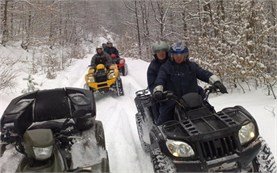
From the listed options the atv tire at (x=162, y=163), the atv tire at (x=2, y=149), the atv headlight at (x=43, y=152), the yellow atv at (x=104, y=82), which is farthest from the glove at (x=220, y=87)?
the yellow atv at (x=104, y=82)

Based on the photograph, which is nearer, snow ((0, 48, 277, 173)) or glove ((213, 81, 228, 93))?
glove ((213, 81, 228, 93))

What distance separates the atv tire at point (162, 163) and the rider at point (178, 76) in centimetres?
80

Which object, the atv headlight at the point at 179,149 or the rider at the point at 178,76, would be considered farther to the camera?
the rider at the point at 178,76

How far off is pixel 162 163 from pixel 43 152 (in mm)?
1204

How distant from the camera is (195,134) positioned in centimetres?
351

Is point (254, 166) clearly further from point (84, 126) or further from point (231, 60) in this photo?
point (231, 60)

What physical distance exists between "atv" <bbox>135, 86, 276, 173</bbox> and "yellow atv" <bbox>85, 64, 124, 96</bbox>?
6214mm

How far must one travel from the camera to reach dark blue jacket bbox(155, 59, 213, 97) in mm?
4848

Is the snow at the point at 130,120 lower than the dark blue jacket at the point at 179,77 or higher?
lower

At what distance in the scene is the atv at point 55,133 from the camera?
3.50 meters

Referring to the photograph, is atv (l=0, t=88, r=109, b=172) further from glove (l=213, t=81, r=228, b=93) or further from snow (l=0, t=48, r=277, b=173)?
glove (l=213, t=81, r=228, b=93)

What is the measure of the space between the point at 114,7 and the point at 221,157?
237 ft

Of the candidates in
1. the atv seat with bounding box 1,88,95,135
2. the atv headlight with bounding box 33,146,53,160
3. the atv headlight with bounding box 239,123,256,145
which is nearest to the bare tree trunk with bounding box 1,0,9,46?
the atv seat with bounding box 1,88,95,135

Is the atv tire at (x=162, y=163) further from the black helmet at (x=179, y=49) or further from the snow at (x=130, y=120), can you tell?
the black helmet at (x=179, y=49)
